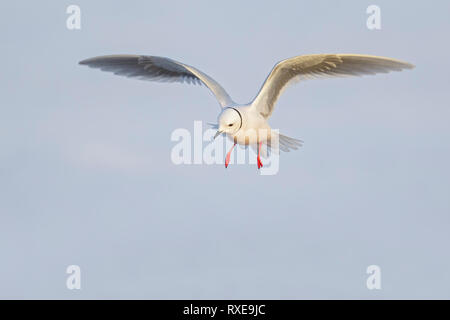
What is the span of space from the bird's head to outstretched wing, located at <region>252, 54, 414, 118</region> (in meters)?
0.48

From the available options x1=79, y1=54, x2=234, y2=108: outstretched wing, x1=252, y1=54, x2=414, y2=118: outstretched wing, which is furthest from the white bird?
x1=79, y1=54, x2=234, y2=108: outstretched wing

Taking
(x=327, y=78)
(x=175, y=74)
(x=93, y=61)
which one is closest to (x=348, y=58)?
(x=327, y=78)

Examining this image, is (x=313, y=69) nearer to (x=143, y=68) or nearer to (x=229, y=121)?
(x=229, y=121)

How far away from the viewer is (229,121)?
432 inches

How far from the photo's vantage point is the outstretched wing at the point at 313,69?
11484 millimetres

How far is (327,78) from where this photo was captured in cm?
1183

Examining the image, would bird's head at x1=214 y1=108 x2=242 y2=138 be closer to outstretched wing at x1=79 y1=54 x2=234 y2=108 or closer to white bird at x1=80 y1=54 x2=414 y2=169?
white bird at x1=80 y1=54 x2=414 y2=169

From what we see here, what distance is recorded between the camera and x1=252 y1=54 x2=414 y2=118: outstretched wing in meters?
11.5

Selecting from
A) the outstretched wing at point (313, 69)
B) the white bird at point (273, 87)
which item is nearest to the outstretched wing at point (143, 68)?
the white bird at point (273, 87)

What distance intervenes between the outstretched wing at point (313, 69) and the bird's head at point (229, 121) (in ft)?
1.59

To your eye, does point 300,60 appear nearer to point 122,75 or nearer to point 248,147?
point 248,147

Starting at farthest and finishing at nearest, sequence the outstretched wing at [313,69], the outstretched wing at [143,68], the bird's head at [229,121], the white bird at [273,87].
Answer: the outstretched wing at [143,68], the outstretched wing at [313,69], the white bird at [273,87], the bird's head at [229,121]

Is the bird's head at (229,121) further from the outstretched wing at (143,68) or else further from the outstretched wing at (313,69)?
the outstretched wing at (143,68)

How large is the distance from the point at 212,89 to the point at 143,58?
1.56 metres
